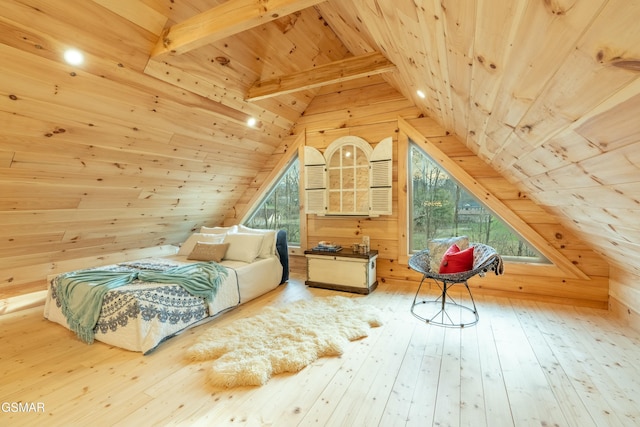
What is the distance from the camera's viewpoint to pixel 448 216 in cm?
387

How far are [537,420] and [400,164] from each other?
2.93 meters

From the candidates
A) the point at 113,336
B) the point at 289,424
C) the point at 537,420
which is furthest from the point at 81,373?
the point at 537,420

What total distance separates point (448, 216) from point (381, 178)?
0.99m

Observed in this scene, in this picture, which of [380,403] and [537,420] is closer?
[537,420]

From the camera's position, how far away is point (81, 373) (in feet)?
7.04

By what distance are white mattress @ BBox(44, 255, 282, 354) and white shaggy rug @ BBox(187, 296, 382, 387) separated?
0.28 m

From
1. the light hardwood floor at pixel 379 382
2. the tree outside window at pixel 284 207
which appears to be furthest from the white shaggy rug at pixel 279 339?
the tree outside window at pixel 284 207

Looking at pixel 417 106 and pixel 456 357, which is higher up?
pixel 417 106

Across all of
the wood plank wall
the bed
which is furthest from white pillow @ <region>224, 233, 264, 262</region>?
the wood plank wall

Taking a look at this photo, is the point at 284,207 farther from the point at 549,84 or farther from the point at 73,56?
the point at 549,84

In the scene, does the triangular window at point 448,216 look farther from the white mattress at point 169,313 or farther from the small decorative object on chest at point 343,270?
the white mattress at point 169,313

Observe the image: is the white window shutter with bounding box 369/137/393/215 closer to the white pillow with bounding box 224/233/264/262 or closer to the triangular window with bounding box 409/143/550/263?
the triangular window with bounding box 409/143/550/263

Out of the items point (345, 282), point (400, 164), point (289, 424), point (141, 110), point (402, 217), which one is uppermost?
point (141, 110)

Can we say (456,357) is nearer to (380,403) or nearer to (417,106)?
(380,403)
